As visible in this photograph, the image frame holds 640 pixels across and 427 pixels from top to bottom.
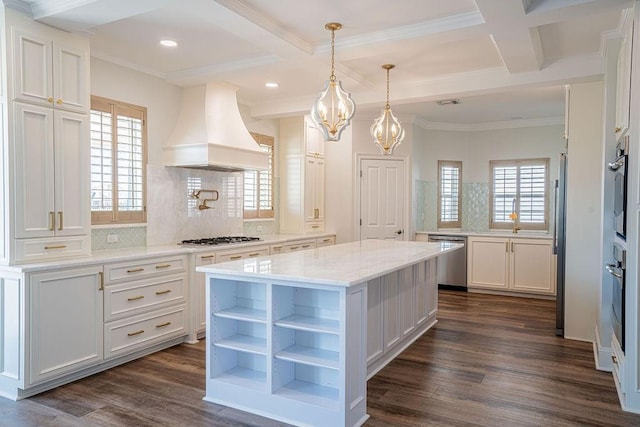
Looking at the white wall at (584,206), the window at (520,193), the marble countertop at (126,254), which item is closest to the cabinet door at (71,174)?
the marble countertop at (126,254)

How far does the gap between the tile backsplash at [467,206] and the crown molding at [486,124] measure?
0.90 m

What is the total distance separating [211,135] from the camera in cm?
457

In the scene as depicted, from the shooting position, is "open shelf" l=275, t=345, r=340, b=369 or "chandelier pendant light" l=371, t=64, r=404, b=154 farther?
"chandelier pendant light" l=371, t=64, r=404, b=154

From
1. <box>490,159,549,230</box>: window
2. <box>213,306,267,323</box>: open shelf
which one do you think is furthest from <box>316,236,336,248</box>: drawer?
<box>213,306,267,323</box>: open shelf

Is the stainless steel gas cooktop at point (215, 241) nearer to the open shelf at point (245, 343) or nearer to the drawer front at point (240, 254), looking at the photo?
the drawer front at point (240, 254)

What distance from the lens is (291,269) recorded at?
2.91 meters

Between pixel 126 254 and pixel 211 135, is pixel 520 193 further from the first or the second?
pixel 126 254

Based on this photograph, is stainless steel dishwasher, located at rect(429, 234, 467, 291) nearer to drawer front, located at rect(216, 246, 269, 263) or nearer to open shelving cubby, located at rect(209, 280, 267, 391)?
drawer front, located at rect(216, 246, 269, 263)

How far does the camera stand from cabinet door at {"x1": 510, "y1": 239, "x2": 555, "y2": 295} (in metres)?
6.25

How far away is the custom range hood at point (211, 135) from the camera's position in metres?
4.54

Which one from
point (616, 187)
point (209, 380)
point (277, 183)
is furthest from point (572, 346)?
point (277, 183)

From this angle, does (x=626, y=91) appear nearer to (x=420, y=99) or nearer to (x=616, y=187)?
(x=616, y=187)

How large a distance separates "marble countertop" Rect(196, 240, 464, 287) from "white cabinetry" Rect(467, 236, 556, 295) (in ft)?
8.67

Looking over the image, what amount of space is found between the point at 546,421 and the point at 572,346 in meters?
1.78
